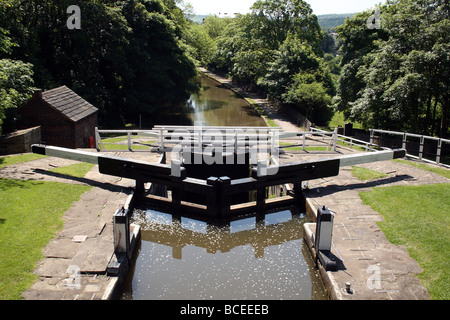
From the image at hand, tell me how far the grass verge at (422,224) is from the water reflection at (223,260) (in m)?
2.11

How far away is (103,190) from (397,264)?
8.52 metres

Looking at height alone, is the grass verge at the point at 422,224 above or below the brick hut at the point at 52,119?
below

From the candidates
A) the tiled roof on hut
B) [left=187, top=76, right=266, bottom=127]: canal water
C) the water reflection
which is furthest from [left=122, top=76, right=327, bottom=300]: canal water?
[left=187, top=76, right=266, bottom=127]: canal water

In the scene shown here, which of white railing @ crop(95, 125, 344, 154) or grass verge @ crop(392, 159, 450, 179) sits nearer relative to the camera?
grass verge @ crop(392, 159, 450, 179)

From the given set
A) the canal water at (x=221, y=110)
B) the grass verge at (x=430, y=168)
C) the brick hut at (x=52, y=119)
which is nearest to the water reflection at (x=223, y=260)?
the grass verge at (x=430, y=168)

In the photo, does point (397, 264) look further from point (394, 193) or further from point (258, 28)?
point (258, 28)

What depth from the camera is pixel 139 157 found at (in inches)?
582

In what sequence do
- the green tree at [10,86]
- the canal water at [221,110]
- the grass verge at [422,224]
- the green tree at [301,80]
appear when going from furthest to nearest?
the canal water at [221,110] < the green tree at [301,80] < the green tree at [10,86] < the grass verge at [422,224]

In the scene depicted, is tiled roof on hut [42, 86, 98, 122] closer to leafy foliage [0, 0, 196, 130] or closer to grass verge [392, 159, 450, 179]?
leafy foliage [0, 0, 196, 130]

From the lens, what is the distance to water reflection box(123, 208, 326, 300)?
7918 millimetres

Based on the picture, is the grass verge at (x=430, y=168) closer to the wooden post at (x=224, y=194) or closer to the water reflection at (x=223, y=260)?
the water reflection at (x=223, y=260)

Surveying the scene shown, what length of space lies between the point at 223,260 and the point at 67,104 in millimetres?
12504

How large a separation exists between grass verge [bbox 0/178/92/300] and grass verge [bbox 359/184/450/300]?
25.1 feet

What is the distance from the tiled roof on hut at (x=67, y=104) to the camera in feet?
55.5
